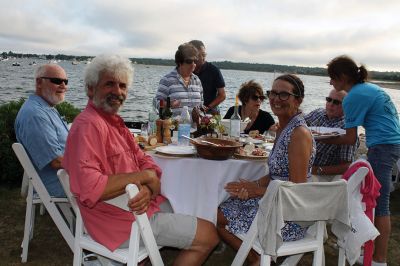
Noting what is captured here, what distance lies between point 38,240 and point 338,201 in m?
2.92

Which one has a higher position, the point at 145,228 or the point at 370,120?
the point at 370,120

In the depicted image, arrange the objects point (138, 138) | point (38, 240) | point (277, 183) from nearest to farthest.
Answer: point (277, 183) < point (138, 138) < point (38, 240)

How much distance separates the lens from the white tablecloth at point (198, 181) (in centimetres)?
271

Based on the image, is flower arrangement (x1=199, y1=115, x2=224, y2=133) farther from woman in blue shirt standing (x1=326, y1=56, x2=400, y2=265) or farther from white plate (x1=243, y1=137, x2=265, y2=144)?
woman in blue shirt standing (x1=326, y1=56, x2=400, y2=265)

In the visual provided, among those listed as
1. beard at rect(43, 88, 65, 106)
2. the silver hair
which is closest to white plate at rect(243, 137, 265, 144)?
the silver hair

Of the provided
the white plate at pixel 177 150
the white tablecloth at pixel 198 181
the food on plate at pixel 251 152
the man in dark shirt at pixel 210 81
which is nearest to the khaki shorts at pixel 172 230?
the white tablecloth at pixel 198 181

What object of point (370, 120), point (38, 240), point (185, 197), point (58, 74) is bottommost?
point (38, 240)

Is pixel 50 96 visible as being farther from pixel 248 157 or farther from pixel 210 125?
pixel 248 157

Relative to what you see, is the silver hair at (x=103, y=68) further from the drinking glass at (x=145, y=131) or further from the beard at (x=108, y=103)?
the drinking glass at (x=145, y=131)

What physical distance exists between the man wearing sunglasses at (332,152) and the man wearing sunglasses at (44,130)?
2421 millimetres

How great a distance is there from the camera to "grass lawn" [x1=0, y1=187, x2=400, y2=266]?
342 centimetres

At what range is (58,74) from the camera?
3480 mm

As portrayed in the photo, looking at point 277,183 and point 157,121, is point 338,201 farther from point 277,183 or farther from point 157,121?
point 157,121

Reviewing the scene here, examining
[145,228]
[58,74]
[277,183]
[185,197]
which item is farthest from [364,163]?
→ [58,74]
